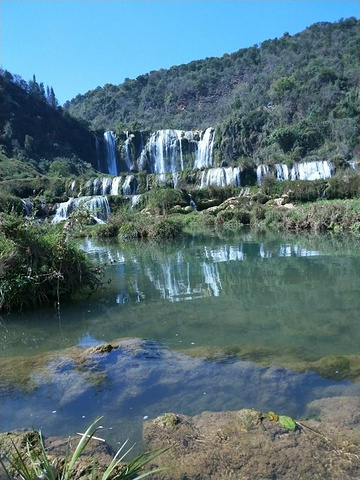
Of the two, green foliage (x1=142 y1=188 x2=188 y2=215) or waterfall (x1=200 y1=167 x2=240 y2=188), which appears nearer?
green foliage (x1=142 y1=188 x2=188 y2=215)

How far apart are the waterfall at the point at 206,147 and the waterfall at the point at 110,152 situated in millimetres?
13608

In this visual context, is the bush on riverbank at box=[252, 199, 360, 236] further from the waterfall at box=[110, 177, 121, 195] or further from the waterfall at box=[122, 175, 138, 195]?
the waterfall at box=[110, 177, 121, 195]

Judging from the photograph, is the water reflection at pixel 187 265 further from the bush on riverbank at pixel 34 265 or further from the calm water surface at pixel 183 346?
the bush on riverbank at pixel 34 265

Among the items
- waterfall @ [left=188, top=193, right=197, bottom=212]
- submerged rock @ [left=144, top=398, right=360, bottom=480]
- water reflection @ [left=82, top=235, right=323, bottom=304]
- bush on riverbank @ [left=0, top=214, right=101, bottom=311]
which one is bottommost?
submerged rock @ [left=144, top=398, right=360, bottom=480]

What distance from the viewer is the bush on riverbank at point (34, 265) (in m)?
7.82

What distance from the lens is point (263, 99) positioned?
3187 inches

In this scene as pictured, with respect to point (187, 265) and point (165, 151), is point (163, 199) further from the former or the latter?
point (165, 151)

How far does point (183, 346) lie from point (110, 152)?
62.2 m

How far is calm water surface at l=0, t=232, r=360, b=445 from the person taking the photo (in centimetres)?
409

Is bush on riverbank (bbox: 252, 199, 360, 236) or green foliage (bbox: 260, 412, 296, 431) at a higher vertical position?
bush on riverbank (bbox: 252, 199, 360, 236)

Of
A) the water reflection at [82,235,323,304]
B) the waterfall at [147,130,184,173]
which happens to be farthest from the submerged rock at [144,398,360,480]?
the waterfall at [147,130,184,173]

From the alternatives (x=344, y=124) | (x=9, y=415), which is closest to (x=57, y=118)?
(x=344, y=124)

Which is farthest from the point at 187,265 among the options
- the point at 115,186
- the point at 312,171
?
the point at 312,171

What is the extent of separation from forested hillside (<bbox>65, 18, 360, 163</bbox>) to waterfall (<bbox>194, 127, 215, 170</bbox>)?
1806 mm
